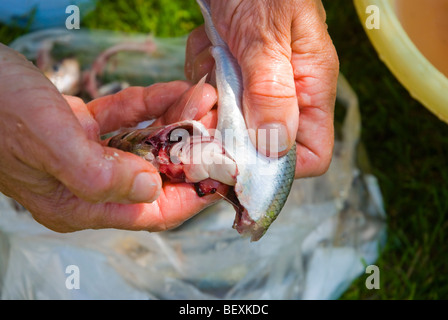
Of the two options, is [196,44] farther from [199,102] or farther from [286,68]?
[286,68]

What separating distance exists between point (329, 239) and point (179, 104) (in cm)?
123

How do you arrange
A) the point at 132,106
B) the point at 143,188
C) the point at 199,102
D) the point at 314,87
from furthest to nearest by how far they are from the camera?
the point at 132,106, the point at 314,87, the point at 199,102, the point at 143,188

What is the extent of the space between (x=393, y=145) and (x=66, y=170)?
2249 mm

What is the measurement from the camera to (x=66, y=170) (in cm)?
129

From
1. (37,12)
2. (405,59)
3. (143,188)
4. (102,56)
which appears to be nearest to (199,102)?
(143,188)

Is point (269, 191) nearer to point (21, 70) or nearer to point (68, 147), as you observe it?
point (68, 147)

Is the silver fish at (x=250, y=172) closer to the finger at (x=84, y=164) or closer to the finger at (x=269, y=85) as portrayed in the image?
the finger at (x=269, y=85)

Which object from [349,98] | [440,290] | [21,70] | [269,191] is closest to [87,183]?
[21,70]

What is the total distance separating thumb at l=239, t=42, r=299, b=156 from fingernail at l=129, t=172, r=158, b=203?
1.32 ft

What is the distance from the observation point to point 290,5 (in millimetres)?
1677

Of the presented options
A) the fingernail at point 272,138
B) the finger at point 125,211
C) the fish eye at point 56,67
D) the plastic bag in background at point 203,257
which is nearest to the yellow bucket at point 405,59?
the plastic bag in background at point 203,257

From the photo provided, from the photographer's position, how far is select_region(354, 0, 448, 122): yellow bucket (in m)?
2.17

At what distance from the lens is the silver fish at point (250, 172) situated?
1.57 metres

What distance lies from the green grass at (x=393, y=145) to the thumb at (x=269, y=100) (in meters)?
1.36
